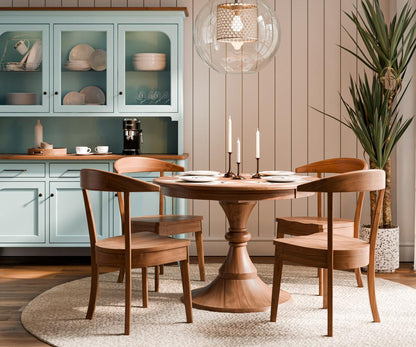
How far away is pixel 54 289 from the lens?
12.1ft

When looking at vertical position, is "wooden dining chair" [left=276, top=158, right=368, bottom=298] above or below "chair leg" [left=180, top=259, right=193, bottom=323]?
above

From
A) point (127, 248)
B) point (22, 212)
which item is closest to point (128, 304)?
point (127, 248)

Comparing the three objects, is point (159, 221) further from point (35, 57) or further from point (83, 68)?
point (35, 57)

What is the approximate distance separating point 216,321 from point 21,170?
2.01 m

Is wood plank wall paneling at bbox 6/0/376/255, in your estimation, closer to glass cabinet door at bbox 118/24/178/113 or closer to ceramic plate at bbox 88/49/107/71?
glass cabinet door at bbox 118/24/178/113

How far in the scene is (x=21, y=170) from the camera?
170 inches

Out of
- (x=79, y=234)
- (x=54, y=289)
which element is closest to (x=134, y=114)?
(x=79, y=234)

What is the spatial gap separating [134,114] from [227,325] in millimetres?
1932

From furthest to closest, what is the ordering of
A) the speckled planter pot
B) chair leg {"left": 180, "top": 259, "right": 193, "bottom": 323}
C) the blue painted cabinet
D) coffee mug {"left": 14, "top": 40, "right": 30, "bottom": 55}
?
coffee mug {"left": 14, "top": 40, "right": 30, "bottom": 55}, the blue painted cabinet, the speckled planter pot, chair leg {"left": 180, "top": 259, "right": 193, "bottom": 323}

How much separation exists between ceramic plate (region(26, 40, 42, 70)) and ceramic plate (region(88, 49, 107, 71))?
362 mm

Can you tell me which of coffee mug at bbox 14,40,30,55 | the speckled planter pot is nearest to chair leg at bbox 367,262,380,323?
the speckled planter pot

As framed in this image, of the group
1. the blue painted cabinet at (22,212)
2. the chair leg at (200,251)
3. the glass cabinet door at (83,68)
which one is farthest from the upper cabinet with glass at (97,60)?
the chair leg at (200,251)

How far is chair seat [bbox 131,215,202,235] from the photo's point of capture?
3471 millimetres

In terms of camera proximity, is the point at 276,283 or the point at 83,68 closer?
the point at 276,283
